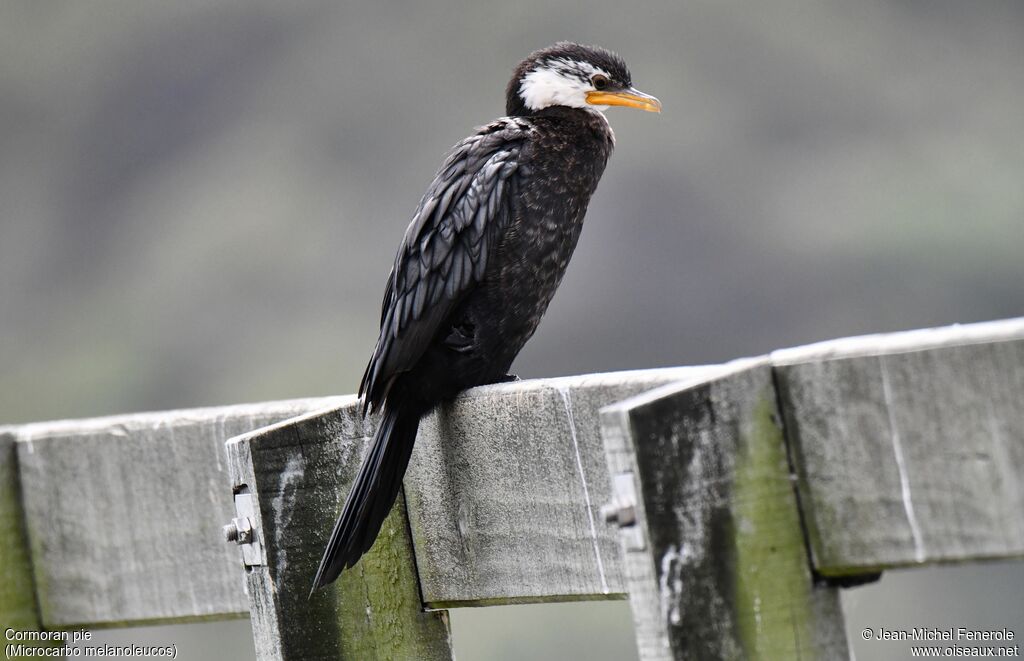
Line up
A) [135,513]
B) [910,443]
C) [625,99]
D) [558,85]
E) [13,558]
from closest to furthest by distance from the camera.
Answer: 1. [910,443]
2. [135,513]
3. [13,558]
4. [558,85]
5. [625,99]

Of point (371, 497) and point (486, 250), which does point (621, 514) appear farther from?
point (486, 250)

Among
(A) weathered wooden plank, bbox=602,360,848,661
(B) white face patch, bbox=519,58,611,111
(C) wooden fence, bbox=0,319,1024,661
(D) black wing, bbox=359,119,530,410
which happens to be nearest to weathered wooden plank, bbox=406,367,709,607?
(C) wooden fence, bbox=0,319,1024,661

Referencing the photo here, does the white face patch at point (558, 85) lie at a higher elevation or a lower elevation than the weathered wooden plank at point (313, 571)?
higher

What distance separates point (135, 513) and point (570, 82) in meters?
1.67

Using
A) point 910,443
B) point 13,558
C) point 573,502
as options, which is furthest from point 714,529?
point 13,558

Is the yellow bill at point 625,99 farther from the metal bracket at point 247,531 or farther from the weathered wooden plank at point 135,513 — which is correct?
the metal bracket at point 247,531

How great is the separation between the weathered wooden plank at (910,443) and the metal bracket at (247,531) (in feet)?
2.79

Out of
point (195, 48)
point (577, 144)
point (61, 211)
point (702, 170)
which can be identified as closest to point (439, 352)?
point (577, 144)

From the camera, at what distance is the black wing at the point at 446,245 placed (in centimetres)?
282

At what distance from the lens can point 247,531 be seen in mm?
2078

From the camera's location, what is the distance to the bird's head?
3627 millimetres

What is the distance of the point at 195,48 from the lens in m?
22.1

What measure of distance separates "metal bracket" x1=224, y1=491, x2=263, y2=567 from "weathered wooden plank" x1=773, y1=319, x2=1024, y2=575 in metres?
0.85

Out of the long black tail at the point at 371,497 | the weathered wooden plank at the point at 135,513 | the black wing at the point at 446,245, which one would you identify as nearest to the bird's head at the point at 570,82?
the black wing at the point at 446,245
